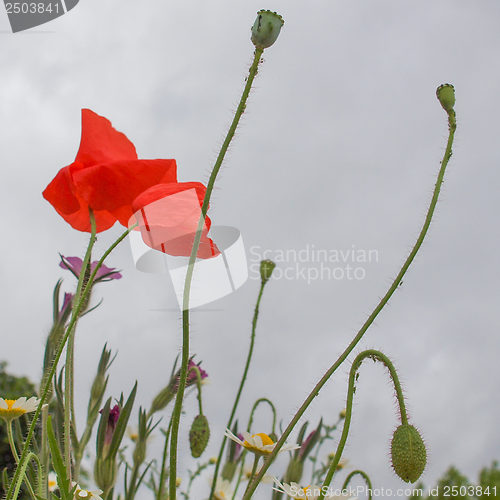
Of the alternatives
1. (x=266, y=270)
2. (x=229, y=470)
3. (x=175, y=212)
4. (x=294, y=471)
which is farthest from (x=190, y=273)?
(x=229, y=470)

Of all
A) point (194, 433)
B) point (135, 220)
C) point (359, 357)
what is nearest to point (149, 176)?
point (135, 220)

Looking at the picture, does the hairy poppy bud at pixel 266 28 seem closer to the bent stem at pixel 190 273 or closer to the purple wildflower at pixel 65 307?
the bent stem at pixel 190 273

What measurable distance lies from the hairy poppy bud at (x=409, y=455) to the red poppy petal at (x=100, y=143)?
1.96ft

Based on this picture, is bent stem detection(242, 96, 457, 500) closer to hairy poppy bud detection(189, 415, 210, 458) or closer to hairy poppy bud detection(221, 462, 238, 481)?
hairy poppy bud detection(189, 415, 210, 458)

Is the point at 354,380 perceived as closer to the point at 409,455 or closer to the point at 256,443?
the point at 409,455

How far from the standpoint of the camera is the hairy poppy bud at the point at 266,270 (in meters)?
1.66

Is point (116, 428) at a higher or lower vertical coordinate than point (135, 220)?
lower

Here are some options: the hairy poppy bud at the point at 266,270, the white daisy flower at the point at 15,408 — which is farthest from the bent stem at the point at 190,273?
the hairy poppy bud at the point at 266,270

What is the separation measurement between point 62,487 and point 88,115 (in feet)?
1.83

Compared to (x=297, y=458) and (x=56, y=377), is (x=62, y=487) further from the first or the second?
(x=297, y=458)

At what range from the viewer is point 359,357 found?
0.88 metres

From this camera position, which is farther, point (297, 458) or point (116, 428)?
point (297, 458)

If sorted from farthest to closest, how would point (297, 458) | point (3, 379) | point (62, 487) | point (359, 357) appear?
point (3, 379) → point (297, 458) → point (359, 357) → point (62, 487)

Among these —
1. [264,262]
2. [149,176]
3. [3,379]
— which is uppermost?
[149,176]
